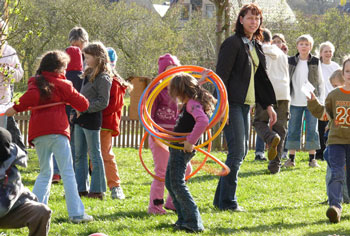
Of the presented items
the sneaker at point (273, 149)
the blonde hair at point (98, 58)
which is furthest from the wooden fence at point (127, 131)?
the blonde hair at point (98, 58)

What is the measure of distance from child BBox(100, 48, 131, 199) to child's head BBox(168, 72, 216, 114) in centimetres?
185

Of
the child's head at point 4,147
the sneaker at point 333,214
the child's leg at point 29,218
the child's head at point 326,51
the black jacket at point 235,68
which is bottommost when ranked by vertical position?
the sneaker at point 333,214

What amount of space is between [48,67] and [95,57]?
→ 1.11 m

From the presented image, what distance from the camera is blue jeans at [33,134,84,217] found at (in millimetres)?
5695

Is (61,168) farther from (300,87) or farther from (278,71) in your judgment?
(300,87)

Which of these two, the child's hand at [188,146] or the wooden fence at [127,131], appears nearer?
the child's hand at [188,146]

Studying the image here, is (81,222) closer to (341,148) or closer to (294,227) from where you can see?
(294,227)

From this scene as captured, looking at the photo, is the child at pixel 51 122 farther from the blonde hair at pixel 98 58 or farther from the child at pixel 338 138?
the child at pixel 338 138

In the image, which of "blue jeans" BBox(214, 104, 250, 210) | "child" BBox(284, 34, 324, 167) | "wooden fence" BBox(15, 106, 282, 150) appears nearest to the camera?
"blue jeans" BBox(214, 104, 250, 210)

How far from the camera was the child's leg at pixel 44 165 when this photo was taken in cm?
568

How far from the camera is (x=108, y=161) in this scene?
7.32 m

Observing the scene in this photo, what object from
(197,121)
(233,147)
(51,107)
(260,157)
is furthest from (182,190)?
(260,157)

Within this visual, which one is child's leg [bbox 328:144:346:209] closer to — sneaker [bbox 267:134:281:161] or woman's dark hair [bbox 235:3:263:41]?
sneaker [bbox 267:134:281:161]

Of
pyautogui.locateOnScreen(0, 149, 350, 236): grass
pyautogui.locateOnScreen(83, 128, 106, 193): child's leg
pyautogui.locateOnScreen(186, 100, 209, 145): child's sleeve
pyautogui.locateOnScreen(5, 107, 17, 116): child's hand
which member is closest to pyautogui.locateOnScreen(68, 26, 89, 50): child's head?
pyautogui.locateOnScreen(83, 128, 106, 193): child's leg
